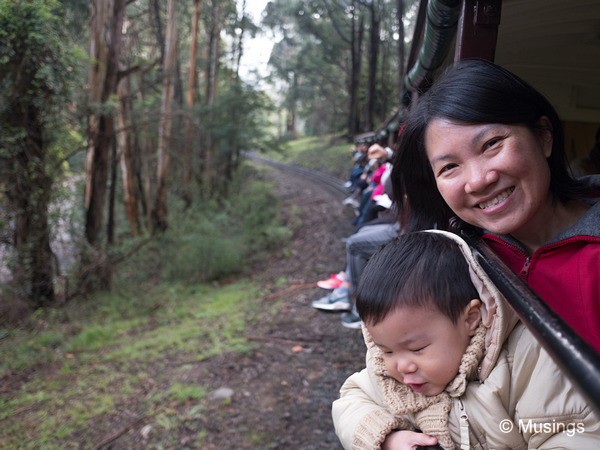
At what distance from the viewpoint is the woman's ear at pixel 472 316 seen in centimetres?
133

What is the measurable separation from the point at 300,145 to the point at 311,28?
40.1 ft

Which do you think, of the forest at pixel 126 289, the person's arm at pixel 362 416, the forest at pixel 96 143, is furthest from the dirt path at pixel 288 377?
the forest at pixel 96 143

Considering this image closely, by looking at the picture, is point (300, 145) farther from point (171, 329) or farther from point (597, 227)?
point (597, 227)

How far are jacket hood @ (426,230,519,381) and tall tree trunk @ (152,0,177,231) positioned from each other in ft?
37.7

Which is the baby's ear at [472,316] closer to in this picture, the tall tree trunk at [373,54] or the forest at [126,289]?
the forest at [126,289]

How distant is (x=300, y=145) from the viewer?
120 ft

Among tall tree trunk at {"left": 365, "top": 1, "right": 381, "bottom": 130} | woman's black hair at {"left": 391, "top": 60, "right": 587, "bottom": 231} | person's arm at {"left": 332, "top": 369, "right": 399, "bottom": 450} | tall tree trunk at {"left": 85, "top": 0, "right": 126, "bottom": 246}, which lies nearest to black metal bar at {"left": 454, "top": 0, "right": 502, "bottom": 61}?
woman's black hair at {"left": 391, "top": 60, "right": 587, "bottom": 231}

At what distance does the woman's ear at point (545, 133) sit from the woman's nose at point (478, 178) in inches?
8.9

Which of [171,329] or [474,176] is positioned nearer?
[474,176]

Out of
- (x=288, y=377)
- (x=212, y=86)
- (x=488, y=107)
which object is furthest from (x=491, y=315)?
(x=212, y=86)

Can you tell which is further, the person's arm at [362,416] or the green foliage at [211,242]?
the green foliage at [211,242]

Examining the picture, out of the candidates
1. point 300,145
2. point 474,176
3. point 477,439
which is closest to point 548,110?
point 474,176

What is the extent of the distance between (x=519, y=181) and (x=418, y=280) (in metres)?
0.42

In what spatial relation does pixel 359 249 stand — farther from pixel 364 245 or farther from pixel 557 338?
pixel 557 338
